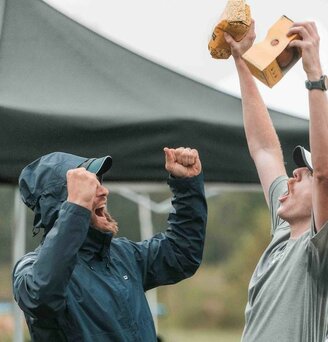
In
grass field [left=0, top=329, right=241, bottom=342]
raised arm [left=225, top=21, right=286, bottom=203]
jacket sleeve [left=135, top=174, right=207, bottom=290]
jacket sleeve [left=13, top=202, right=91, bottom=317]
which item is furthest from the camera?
grass field [left=0, top=329, right=241, bottom=342]

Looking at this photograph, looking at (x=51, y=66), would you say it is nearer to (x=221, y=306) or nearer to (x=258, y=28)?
(x=258, y=28)

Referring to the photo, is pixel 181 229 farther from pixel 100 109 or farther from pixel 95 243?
pixel 100 109

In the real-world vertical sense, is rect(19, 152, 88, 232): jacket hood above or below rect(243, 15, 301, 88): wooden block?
below

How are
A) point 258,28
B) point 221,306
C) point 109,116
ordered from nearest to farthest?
point 109,116
point 258,28
point 221,306

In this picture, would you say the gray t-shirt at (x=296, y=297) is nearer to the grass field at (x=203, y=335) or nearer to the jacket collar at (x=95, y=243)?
the jacket collar at (x=95, y=243)

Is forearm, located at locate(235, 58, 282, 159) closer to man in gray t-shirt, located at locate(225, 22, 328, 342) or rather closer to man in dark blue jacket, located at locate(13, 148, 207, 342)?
man in gray t-shirt, located at locate(225, 22, 328, 342)

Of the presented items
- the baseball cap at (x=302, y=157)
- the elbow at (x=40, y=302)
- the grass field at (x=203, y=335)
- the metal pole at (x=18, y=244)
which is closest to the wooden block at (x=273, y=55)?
the baseball cap at (x=302, y=157)

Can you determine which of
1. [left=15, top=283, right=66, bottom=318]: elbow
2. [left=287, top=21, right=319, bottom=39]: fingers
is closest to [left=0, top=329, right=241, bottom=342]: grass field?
[left=287, top=21, right=319, bottom=39]: fingers

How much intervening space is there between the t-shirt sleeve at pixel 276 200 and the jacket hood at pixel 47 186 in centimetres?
79

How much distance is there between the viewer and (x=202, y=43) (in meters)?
5.45

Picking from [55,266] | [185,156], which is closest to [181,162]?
[185,156]

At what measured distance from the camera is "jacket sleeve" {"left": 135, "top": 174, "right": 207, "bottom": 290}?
399 cm

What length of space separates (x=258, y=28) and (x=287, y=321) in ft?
6.66

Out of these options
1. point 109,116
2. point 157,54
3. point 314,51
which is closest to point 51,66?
point 109,116
